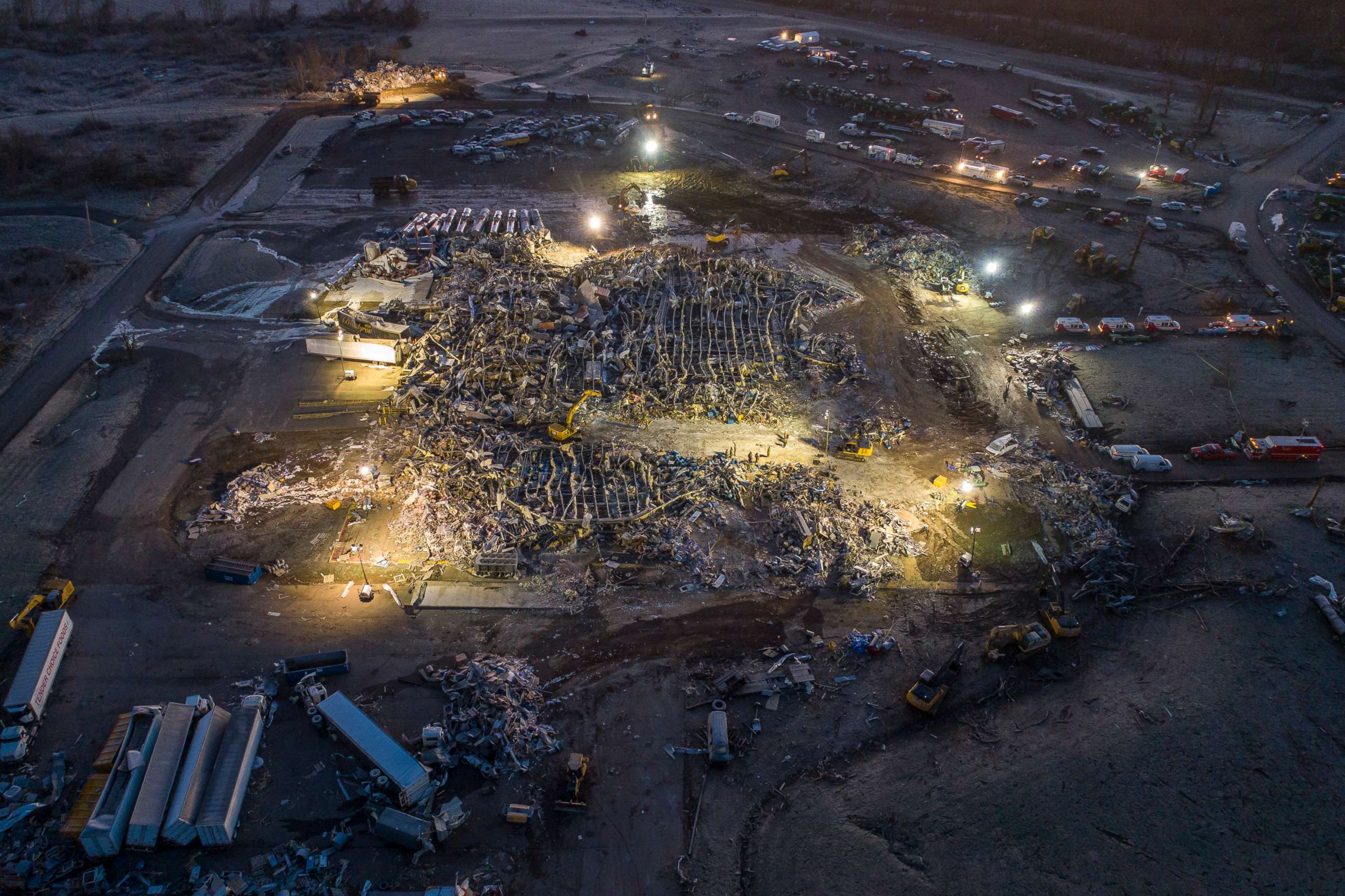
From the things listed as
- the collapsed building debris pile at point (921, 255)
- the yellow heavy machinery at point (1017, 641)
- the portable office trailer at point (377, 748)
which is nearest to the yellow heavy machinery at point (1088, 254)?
the collapsed building debris pile at point (921, 255)

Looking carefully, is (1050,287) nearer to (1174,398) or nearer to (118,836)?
(1174,398)

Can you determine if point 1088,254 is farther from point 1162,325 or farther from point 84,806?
point 84,806

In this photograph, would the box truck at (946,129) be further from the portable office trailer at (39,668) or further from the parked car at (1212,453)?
the portable office trailer at (39,668)

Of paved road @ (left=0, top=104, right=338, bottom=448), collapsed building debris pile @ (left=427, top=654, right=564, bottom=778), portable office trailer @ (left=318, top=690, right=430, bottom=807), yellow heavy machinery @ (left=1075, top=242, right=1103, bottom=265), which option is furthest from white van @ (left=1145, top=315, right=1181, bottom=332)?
paved road @ (left=0, top=104, right=338, bottom=448)

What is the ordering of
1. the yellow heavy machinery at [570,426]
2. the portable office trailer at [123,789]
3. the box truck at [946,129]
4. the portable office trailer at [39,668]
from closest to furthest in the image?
1. the portable office trailer at [123,789]
2. the portable office trailer at [39,668]
3. the yellow heavy machinery at [570,426]
4. the box truck at [946,129]

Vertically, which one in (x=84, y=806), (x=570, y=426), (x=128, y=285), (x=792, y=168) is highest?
(x=792, y=168)

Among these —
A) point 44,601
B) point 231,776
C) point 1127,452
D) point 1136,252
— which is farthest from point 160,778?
point 1136,252
